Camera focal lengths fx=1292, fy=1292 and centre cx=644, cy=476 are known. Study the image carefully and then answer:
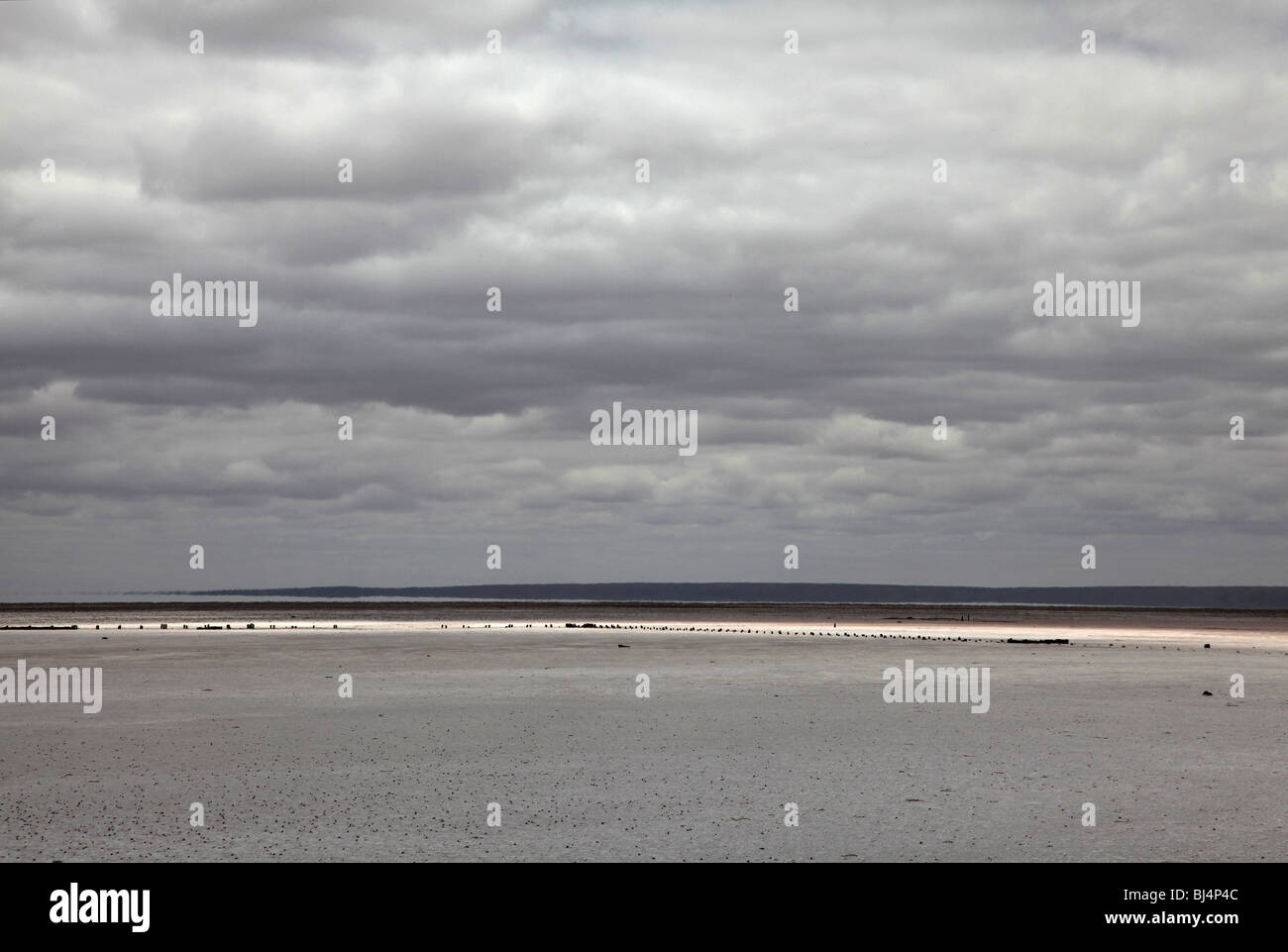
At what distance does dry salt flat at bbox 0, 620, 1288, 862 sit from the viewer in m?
16.2

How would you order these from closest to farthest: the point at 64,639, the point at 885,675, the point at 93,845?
the point at 93,845
the point at 885,675
the point at 64,639

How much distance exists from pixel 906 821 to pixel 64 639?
65.8m

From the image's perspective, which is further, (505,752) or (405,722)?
(405,722)

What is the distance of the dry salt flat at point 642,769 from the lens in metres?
16.2

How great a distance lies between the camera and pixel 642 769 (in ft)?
73.0
